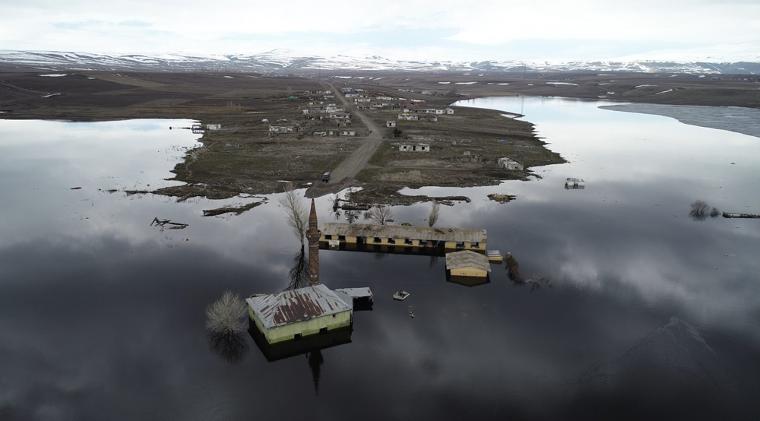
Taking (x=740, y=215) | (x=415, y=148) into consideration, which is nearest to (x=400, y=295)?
(x=740, y=215)

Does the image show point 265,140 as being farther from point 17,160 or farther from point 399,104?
point 399,104

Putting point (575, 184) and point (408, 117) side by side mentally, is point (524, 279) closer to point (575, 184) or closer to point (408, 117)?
point (575, 184)

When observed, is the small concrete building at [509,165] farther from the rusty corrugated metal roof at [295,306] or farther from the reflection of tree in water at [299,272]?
the rusty corrugated metal roof at [295,306]

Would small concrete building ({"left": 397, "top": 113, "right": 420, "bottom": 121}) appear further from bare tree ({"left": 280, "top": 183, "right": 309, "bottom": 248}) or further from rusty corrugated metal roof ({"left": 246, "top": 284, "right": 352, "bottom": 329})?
rusty corrugated metal roof ({"left": 246, "top": 284, "right": 352, "bottom": 329})

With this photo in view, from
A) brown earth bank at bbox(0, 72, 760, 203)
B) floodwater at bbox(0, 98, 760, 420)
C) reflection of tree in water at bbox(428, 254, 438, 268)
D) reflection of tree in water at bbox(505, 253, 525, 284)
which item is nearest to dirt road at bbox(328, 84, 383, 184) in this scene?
brown earth bank at bbox(0, 72, 760, 203)

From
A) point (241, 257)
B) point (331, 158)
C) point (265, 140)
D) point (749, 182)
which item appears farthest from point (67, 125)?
point (749, 182)
